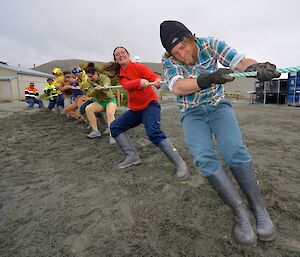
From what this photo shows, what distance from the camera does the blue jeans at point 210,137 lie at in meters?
1.77

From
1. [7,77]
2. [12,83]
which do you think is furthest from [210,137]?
[7,77]

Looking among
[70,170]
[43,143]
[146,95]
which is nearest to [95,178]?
[70,170]

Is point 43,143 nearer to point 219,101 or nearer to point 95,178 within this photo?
point 95,178

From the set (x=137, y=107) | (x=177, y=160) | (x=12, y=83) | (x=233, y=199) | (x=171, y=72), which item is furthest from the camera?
(x=12, y=83)

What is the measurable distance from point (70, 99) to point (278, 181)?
6484 millimetres

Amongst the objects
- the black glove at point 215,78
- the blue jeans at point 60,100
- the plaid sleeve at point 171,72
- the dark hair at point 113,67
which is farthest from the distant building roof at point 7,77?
the black glove at point 215,78

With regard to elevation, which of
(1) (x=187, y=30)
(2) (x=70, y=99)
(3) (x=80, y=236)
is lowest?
(3) (x=80, y=236)

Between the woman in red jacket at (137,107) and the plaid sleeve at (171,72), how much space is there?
3.42ft

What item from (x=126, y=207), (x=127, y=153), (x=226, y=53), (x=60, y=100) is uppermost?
(x=226, y=53)

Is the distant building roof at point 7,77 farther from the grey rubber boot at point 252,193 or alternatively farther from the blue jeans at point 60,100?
the grey rubber boot at point 252,193

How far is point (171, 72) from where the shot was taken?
199 cm

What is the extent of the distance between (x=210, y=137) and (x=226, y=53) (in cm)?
71

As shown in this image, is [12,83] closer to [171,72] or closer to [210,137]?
[171,72]

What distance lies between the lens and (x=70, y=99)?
7527mm
